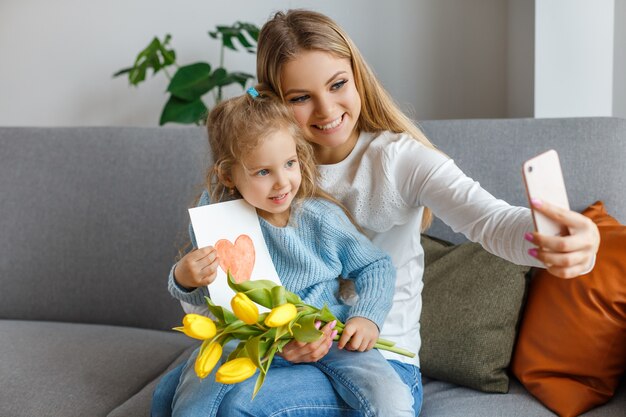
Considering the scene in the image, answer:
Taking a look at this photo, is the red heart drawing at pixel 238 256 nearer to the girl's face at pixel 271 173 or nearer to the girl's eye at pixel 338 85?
the girl's face at pixel 271 173

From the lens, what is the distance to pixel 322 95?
4.41 feet

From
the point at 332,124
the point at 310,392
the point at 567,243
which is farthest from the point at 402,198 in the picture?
the point at 567,243

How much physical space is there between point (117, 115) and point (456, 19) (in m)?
1.54

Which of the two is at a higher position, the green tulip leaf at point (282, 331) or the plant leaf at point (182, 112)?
the plant leaf at point (182, 112)

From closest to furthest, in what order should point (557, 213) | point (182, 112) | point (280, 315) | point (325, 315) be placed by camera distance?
point (557, 213) → point (280, 315) → point (325, 315) → point (182, 112)

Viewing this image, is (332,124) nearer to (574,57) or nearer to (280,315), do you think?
(280,315)

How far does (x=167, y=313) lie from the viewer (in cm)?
206

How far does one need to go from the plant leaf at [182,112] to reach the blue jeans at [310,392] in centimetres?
148

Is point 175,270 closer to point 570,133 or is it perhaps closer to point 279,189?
point 279,189

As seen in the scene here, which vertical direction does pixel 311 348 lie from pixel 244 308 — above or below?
below

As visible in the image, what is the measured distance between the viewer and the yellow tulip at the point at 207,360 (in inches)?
39.6

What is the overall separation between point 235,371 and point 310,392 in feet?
0.93

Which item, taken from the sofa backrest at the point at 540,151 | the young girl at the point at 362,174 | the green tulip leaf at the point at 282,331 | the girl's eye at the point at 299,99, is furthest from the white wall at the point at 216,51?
the green tulip leaf at the point at 282,331

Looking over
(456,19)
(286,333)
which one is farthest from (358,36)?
(286,333)
